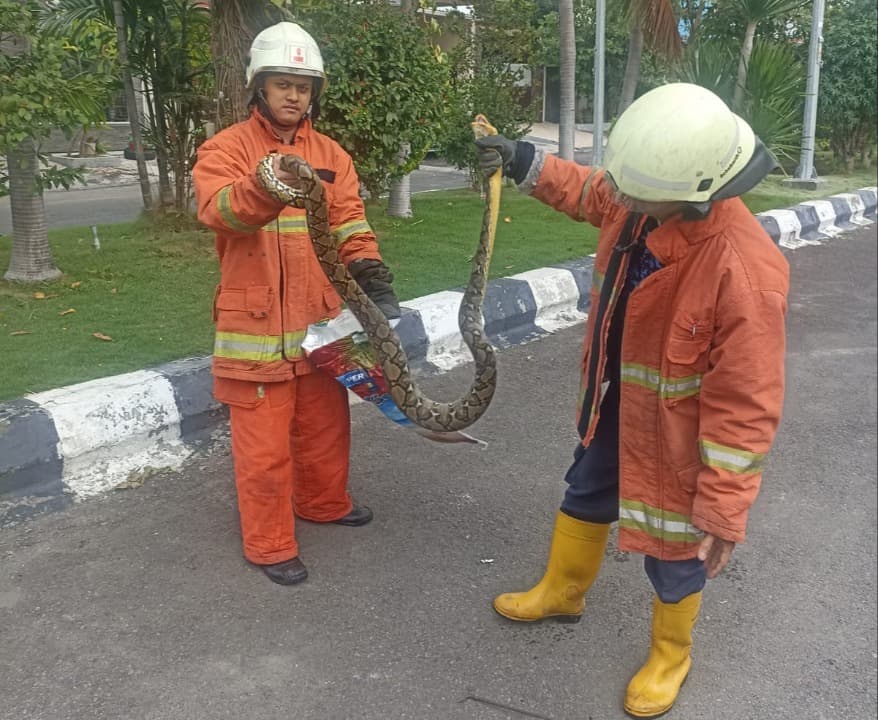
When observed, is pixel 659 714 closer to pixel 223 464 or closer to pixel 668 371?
pixel 668 371

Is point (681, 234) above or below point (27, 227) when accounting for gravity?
above

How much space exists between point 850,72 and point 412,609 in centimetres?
1457

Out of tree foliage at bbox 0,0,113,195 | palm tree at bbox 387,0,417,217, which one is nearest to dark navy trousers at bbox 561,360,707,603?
tree foliage at bbox 0,0,113,195

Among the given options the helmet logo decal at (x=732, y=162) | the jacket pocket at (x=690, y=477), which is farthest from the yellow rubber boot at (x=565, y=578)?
the helmet logo decal at (x=732, y=162)

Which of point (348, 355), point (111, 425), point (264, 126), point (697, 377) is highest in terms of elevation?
point (264, 126)

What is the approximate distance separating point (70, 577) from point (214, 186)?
4.78ft

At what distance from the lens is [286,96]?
2.79 meters

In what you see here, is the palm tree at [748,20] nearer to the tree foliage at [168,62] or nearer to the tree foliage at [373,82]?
the tree foliage at [373,82]

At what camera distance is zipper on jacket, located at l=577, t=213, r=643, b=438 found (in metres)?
2.35

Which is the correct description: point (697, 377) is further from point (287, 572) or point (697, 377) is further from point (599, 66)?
point (599, 66)

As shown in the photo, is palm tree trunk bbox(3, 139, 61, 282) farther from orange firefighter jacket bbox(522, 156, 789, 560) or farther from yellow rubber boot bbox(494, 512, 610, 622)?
orange firefighter jacket bbox(522, 156, 789, 560)

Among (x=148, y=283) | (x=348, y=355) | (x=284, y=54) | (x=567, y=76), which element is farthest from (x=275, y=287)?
(x=567, y=76)

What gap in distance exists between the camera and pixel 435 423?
302cm

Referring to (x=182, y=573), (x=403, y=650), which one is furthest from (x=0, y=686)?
(x=403, y=650)
